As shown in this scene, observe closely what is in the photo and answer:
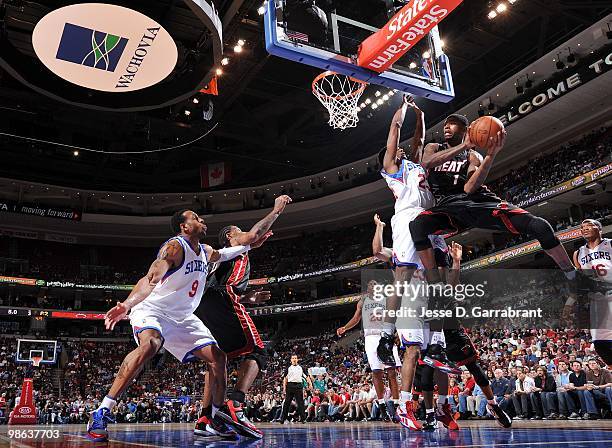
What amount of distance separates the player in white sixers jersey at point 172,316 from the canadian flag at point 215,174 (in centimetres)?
2727

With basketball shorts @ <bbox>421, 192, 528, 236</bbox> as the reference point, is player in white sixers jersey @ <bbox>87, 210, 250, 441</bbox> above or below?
below

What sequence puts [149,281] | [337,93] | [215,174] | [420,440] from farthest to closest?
1. [215,174]
2. [337,93]
3. [149,281]
4. [420,440]

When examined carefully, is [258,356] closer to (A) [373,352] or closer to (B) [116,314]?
(B) [116,314]

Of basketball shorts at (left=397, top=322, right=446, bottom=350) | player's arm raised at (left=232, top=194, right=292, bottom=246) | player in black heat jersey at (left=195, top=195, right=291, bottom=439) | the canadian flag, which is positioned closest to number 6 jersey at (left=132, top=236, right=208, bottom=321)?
player in black heat jersey at (left=195, top=195, right=291, bottom=439)

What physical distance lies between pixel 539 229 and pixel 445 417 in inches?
90.6

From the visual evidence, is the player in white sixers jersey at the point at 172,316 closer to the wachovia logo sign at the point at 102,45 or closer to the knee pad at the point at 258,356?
the knee pad at the point at 258,356

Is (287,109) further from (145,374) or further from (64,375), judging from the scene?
(64,375)

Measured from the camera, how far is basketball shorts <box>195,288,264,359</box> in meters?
5.32

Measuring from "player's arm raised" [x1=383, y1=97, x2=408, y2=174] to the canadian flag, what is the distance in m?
26.8

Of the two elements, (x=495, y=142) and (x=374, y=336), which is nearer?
(x=495, y=142)

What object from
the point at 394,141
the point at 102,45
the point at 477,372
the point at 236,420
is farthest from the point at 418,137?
the point at 102,45

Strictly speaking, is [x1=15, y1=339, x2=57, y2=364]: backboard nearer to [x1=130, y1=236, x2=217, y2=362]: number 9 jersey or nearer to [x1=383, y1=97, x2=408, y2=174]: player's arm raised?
[x1=130, y1=236, x2=217, y2=362]: number 9 jersey

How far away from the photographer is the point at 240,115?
25.2 meters

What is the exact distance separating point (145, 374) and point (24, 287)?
9386 mm
